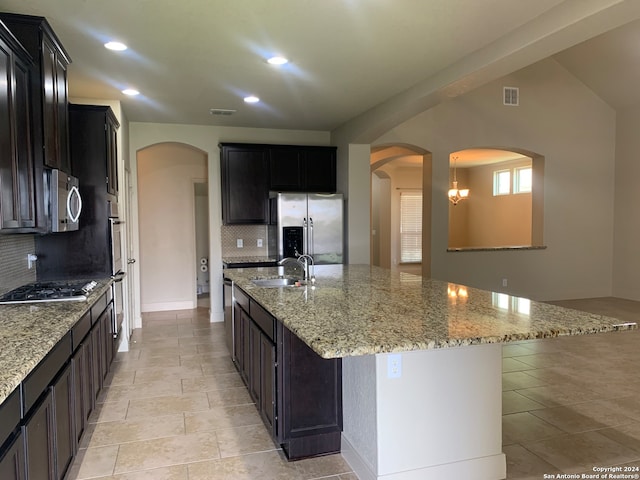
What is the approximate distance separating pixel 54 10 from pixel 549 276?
25.0 ft

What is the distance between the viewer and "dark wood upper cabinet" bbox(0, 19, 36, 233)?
7.70ft

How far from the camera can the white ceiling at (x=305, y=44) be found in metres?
2.78

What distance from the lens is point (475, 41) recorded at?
3.32 m

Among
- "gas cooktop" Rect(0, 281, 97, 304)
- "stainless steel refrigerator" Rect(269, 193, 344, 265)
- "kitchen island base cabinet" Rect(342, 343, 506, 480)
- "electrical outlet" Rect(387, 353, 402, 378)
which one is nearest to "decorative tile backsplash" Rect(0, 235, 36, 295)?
"gas cooktop" Rect(0, 281, 97, 304)

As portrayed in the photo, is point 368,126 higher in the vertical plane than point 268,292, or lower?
Result: higher

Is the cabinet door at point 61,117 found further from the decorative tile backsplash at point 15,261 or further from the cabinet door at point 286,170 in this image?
the cabinet door at point 286,170

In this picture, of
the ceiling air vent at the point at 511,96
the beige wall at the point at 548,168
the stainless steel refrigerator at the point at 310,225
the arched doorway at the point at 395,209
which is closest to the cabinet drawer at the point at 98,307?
the stainless steel refrigerator at the point at 310,225

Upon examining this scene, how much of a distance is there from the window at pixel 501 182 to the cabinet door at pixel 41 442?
36.3 ft

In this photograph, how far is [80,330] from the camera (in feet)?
8.64

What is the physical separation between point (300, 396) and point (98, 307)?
1626mm

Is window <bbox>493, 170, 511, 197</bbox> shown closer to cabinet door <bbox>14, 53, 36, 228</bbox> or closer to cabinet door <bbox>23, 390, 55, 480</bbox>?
cabinet door <bbox>14, 53, 36, 228</bbox>

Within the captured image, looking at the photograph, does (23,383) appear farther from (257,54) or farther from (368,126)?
(368,126)

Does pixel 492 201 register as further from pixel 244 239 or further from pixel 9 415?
pixel 9 415

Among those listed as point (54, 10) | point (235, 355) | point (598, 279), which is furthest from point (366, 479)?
point (598, 279)
